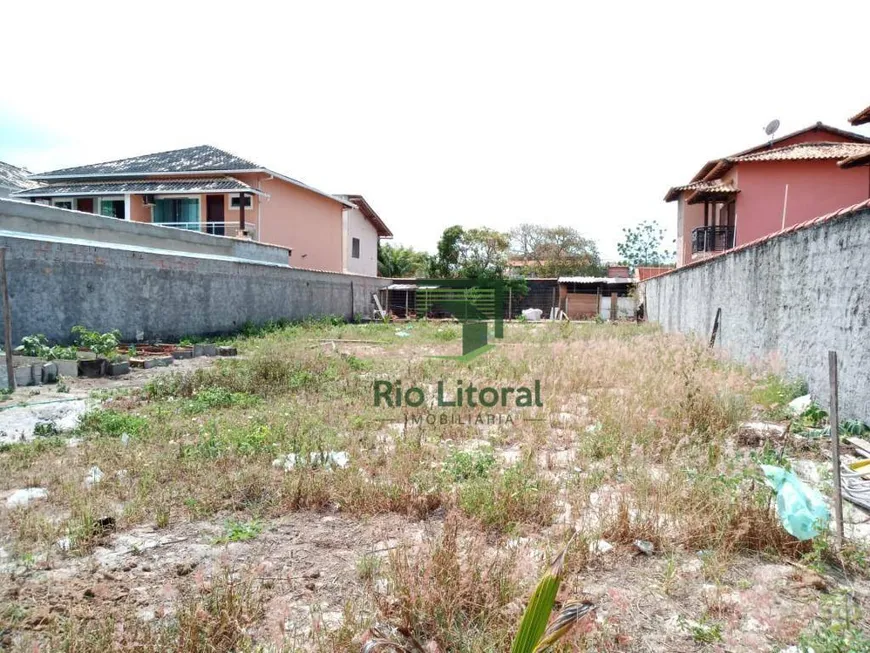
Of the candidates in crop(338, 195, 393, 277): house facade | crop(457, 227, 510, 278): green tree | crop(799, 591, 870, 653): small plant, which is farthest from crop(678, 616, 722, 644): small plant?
crop(457, 227, 510, 278): green tree

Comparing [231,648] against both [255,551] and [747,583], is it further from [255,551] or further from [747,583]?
[747,583]

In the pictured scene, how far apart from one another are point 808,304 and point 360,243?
997 inches

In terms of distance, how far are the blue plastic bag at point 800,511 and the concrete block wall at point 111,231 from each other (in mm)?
12234

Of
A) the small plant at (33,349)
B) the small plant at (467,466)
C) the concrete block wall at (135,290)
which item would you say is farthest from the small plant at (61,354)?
the small plant at (467,466)

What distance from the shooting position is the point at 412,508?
3371mm

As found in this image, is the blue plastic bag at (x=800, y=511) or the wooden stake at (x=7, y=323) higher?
the wooden stake at (x=7, y=323)

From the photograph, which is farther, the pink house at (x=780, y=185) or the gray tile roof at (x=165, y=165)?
the gray tile roof at (x=165, y=165)

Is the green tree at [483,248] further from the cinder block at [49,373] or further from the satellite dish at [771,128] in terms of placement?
the cinder block at [49,373]

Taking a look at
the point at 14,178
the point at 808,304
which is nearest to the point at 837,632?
the point at 808,304

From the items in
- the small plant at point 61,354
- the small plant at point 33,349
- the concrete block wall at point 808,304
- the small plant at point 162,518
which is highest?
the concrete block wall at point 808,304

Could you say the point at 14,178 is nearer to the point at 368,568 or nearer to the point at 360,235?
the point at 360,235

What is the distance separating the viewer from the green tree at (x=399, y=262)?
3341cm

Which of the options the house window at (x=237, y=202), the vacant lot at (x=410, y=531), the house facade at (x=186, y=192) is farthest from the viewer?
the house window at (x=237, y=202)

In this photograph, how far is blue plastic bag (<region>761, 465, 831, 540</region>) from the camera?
8.95 ft
